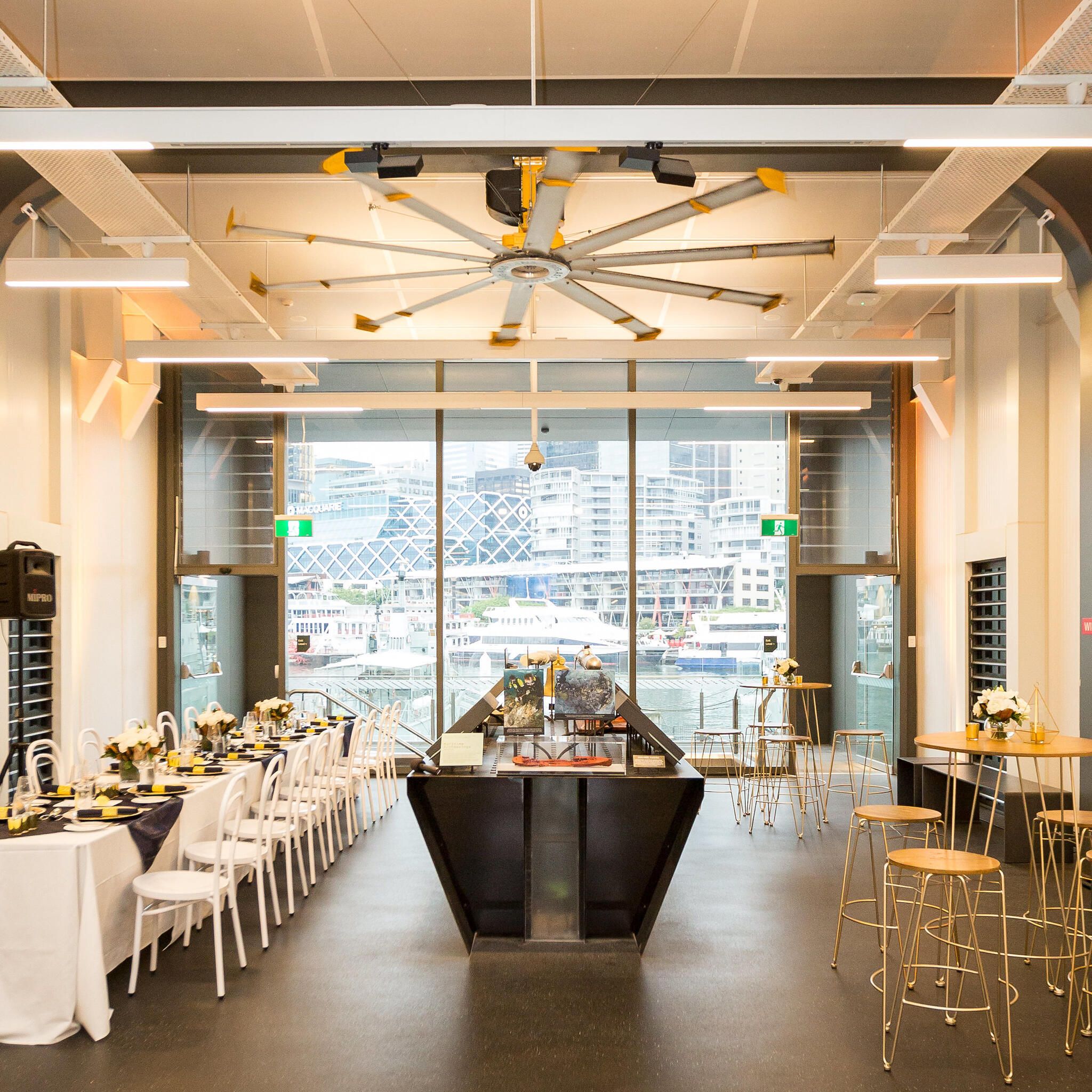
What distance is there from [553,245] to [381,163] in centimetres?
133

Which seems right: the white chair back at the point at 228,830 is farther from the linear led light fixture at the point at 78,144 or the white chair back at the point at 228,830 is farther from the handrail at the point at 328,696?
the handrail at the point at 328,696

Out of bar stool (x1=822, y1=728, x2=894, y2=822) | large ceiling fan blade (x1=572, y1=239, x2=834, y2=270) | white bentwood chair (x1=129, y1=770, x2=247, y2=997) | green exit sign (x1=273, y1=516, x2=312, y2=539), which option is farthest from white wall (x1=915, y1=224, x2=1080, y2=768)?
green exit sign (x1=273, y1=516, x2=312, y2=539)

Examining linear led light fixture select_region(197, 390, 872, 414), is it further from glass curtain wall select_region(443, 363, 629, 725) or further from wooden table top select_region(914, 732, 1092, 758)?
wooden table top select_region(914, 732, 1092, 758)

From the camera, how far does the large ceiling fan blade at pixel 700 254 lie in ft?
16.7

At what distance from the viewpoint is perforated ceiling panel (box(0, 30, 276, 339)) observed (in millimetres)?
4504

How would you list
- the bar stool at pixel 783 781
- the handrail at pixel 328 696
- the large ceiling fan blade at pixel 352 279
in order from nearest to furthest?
the large ceiling fan blade at pixel 352 279 < the bar stool at pixel 783 781 < the handrail at pixel 328 696

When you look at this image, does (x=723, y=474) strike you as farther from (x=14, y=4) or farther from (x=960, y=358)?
(x=14, y=4)

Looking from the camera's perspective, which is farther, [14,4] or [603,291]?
[603,291]

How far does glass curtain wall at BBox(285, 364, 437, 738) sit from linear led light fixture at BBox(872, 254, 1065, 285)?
6447 mm

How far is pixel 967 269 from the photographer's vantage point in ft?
20.4

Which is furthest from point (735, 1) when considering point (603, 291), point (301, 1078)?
point (301, 1078)

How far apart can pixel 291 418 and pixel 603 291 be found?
398cm

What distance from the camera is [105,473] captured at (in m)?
9.95

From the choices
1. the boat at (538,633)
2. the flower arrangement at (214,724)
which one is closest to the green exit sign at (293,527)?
the boat at (538,633)
